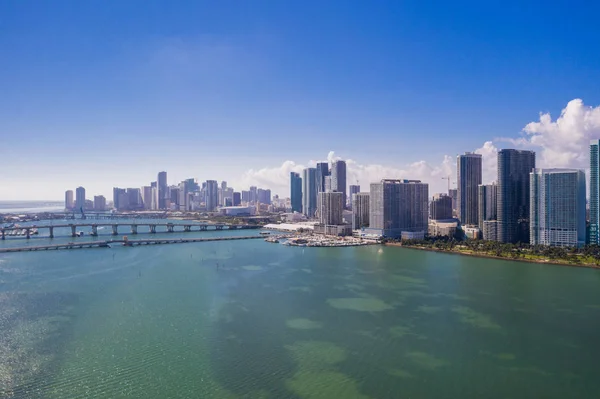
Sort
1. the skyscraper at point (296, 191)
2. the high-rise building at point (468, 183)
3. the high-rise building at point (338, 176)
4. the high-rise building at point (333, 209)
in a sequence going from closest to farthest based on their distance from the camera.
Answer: the high-rise building at point (333, 209)
the high-rise building at point (468, 183)
the high-rise building at point (338, 176)
the skyscraper at point (296, 191)

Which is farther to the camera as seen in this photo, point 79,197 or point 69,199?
point 69,199

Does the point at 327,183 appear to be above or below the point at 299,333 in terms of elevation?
above

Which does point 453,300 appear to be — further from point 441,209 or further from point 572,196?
point 441,209

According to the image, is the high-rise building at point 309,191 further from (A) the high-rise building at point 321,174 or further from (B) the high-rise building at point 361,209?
(B) the high-rise building at point 361,209

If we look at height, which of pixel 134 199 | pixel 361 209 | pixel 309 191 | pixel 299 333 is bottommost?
pixel 299 333

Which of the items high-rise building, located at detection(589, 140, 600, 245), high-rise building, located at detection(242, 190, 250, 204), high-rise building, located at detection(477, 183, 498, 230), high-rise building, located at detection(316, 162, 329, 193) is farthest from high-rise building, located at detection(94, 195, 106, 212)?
high-rise building, located at detection(589, 140, 600, 245)

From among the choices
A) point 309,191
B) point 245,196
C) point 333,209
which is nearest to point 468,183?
point 333,209

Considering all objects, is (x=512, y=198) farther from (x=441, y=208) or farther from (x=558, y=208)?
(x=441, y=208)

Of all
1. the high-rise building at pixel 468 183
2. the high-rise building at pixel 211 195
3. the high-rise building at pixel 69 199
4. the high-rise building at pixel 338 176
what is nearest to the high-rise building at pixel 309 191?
the high-rise building at pixel 338 176
